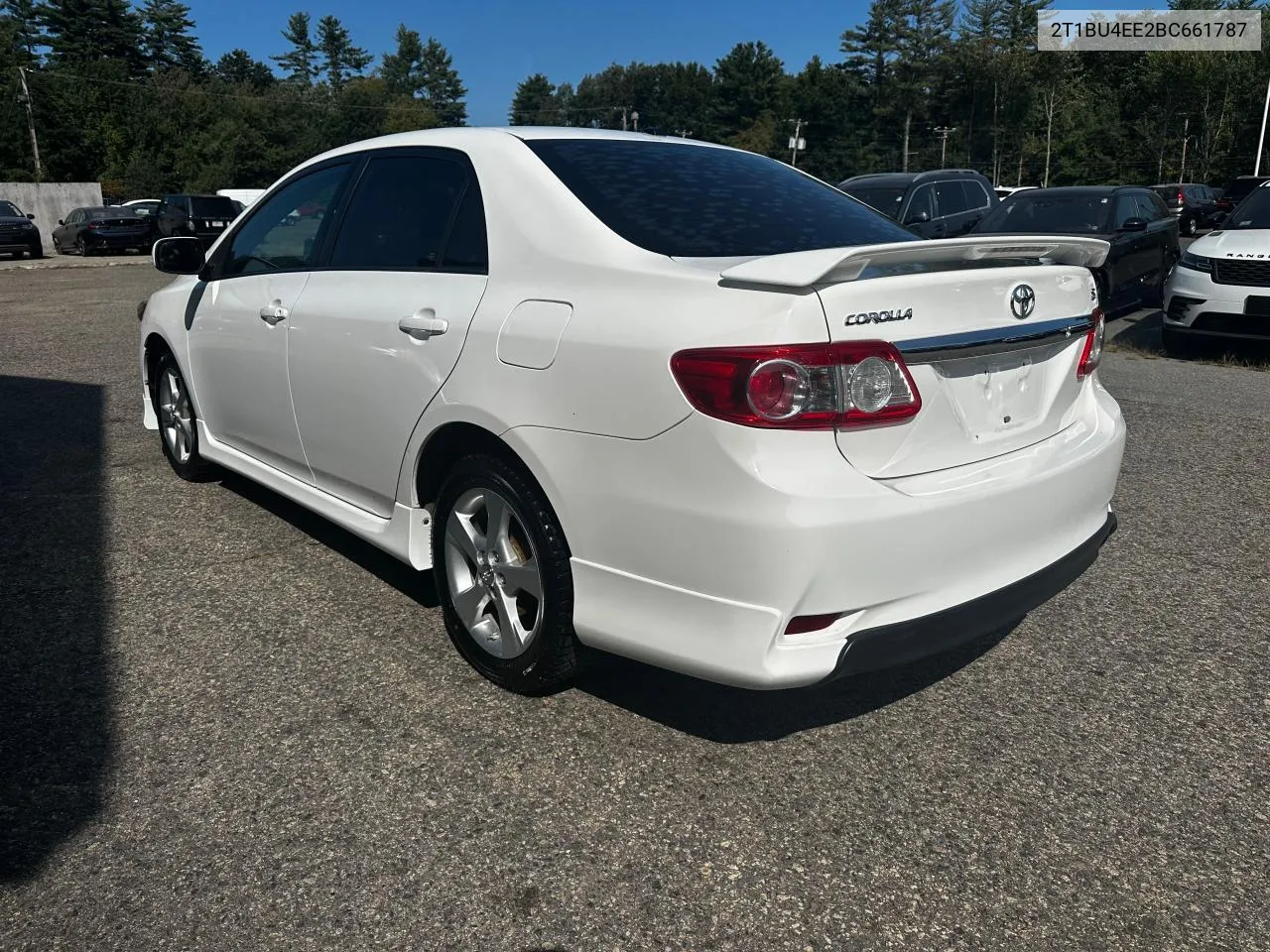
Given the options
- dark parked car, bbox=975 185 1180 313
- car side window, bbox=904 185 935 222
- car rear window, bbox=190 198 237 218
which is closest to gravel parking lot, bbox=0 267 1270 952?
dark parked car, bbox=975 185 1180 313

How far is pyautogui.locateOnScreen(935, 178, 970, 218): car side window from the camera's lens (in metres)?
14.2

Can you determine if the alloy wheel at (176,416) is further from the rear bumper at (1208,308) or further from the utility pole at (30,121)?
the utility pole at (30,121)

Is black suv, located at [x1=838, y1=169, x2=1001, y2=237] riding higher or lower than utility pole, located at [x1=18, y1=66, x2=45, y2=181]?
lower

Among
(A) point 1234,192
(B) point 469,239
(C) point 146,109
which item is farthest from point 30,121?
(B) point 469,239

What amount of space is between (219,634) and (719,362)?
7.13ft

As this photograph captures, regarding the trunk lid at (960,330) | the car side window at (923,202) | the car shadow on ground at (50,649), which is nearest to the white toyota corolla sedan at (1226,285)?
the car side window at (923,202)

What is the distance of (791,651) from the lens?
2316 mm

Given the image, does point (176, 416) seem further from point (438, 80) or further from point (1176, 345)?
point (438, 80)

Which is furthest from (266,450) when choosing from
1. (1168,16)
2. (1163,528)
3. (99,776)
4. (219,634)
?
(1168,16)

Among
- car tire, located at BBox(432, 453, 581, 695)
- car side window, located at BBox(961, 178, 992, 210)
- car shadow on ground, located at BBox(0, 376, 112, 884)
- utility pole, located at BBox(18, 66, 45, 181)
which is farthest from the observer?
utility pole, located at BBox(18, 66, 45, 181)

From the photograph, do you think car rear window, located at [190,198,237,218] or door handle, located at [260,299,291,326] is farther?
car rear window, located at [190,198,237,218]

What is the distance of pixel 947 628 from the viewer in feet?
8.04

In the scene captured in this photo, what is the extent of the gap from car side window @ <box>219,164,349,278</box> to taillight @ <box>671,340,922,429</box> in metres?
2.14

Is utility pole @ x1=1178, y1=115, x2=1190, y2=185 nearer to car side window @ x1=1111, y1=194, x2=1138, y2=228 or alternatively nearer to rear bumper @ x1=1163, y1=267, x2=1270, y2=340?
car side window @ x1=1111, y1=194, x2=1138, y2=228
